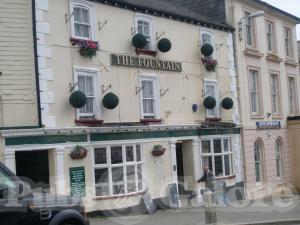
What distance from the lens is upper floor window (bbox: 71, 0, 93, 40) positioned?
1812 cm

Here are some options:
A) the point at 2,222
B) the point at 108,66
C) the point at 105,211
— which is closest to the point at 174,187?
the point at 105,211

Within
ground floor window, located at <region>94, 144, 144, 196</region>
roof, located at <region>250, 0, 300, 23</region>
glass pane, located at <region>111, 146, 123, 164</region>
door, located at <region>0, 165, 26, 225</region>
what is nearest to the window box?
ground floor window, located at <region>94, 144, 144, 196</region>

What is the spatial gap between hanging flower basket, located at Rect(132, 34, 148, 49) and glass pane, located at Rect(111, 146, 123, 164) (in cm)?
360

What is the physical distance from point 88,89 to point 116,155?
242cm

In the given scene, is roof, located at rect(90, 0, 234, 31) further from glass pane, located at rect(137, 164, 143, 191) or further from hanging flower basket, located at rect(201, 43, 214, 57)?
glass pane, located at rect(137, 164, 143, 191)

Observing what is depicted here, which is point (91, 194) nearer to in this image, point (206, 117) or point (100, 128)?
point (100, 128)

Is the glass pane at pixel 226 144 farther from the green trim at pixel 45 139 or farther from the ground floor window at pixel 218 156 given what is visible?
the green trim at pixel 45 139

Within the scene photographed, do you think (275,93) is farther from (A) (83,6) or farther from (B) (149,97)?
(A) (83,6)

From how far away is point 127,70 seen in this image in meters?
19.9

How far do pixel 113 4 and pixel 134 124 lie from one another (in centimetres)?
413

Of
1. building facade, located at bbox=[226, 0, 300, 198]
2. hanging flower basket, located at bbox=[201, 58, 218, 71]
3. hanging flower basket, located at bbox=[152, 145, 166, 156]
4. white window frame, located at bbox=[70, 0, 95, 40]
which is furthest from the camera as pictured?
building facade, located at bbox=[226, 0, 300, 198]

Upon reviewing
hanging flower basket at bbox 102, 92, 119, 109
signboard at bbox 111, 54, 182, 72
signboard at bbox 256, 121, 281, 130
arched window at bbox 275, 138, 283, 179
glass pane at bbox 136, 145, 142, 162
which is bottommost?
arched window at bbox 275, 138, 283, 179

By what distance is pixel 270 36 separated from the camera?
A: 2916cm

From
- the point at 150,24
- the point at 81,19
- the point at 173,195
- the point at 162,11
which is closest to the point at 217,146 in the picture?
the point at 173,195
